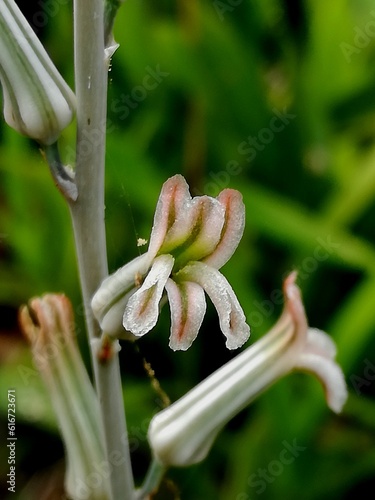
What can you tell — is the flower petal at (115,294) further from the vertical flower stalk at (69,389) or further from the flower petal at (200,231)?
the vertical flower stalk at (69,389)

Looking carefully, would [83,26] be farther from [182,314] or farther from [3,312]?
[3,312]

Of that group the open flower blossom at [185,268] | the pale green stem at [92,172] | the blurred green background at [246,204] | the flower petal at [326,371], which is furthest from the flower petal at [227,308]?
the blurred green background at [246,204]

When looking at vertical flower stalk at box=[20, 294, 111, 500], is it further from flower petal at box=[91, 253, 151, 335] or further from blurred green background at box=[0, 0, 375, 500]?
blurred green background at box=[0, 0, 375, 500]

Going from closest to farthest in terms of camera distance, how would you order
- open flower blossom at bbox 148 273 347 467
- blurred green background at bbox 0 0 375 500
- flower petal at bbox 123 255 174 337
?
1. flower petal at bbox 123 255 174 337
2. open flower blossom at bbox 148 273 347 467
3. blurred green background at bbox 0 0 375 500

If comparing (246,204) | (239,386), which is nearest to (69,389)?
(239,386)

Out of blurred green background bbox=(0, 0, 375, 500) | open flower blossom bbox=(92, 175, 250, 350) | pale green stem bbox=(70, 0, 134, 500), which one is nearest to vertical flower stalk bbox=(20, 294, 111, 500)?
pale green stem bbox=(70, 0, 134, 500)
